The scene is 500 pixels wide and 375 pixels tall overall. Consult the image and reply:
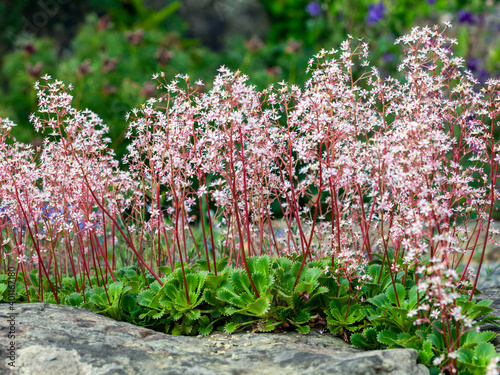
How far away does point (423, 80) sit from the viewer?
A: 231 centimetres

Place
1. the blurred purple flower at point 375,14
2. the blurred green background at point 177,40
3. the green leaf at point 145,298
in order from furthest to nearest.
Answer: the blurred purple flower at point 375,14 → the blurred green background at point 177,40 → the green leaf at point 145,298

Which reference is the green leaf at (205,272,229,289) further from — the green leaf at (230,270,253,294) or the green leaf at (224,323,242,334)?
the green leaf at (224,323,242,334)

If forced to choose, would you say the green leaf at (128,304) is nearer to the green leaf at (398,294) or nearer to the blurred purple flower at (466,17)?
the green leaf at (398,294)

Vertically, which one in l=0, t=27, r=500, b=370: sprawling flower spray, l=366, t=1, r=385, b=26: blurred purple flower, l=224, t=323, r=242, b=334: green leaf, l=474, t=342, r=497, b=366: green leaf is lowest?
l=474, t=342, r=497, b=366: green leaf

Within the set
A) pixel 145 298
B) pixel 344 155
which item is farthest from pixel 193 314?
pixel 344 155

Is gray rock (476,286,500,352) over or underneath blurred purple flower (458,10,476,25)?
underneath

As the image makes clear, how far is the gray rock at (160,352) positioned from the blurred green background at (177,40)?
4.22m

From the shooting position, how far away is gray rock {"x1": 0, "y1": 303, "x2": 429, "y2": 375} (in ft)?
6.84

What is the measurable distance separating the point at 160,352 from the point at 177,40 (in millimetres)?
7582

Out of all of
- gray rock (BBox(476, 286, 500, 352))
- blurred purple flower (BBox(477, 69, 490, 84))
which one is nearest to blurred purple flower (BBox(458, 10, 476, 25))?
blurred purple flower (BBox(477, 69, 490, 84))

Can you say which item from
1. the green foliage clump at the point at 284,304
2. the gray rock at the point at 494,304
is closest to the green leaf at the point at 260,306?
the green foliage clump at the point at 284,304

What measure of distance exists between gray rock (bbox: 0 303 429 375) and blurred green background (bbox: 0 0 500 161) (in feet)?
13.9

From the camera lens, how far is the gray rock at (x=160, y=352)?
6.84 feet

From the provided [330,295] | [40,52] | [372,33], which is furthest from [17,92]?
[330,295]
